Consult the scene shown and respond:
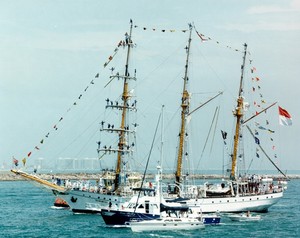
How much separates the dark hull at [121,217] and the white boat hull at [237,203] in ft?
51.4

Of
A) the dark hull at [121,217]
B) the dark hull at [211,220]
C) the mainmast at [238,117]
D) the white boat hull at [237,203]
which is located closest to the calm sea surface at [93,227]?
the dark hull at [211,220]

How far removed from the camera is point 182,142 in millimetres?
97125

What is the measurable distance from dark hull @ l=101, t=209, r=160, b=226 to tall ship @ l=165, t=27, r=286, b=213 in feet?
44.1

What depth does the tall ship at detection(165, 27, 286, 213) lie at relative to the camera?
309ft

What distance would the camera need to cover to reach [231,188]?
324 feet

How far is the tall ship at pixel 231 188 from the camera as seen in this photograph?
309 ft

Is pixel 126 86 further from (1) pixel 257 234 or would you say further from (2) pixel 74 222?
(1) pixel 257 234

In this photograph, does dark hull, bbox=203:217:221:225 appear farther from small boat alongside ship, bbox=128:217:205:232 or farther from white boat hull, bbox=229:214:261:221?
white boat hull, bbox=229:214:261:221

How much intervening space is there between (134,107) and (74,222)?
20.9 metres

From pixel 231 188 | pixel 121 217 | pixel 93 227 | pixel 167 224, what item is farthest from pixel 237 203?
pixel 93 227

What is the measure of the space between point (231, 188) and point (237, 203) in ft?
7.87

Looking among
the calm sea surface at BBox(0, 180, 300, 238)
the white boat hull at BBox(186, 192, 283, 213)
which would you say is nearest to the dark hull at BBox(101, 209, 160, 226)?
Result: the calm sea surface at BBox(0, 180, 300, 238)

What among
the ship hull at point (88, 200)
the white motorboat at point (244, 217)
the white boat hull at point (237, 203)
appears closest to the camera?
the white motorboat at point (244, 217)

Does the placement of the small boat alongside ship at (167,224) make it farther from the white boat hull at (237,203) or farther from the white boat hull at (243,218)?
the white boat hull at (237,203)
